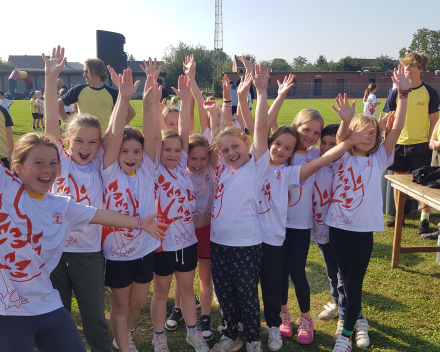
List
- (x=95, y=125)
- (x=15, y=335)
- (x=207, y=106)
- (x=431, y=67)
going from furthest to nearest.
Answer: (x=431, y=67) < (x=207, y=106) < (x=95, y=125) < (x=15, y=335)

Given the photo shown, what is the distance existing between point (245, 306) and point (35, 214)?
165 centimetres

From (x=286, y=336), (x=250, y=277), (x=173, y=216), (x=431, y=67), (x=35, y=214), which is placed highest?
(x=431, y=67)

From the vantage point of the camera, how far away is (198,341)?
3.04m

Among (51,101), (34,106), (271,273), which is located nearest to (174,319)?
(271,273)

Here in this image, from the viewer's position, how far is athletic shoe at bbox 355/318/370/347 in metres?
3.06

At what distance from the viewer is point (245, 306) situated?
9.32 ft

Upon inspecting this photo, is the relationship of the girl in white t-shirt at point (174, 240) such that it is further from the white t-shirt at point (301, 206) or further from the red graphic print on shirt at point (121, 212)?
the white t-shirt at point (301, 206)

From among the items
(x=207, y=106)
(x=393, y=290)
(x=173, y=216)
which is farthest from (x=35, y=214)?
(x=393, y=290)

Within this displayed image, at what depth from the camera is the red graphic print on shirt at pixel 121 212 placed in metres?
2.64

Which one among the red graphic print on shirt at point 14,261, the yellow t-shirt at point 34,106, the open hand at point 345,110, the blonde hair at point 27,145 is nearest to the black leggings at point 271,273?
the open hand at point 345,110

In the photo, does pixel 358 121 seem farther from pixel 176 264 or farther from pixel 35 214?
pixel 35 214

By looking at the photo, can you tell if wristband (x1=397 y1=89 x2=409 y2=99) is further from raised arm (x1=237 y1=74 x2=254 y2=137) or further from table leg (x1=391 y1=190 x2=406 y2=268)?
table leg (x1=391 y1=190 x2=406 y2=268)

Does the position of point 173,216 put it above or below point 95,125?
below

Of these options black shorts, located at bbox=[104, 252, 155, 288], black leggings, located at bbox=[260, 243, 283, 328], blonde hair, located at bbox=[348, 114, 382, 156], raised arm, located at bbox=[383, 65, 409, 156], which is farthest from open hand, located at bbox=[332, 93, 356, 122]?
black shorts, located at bbox=[104, 252, 155, 288]
